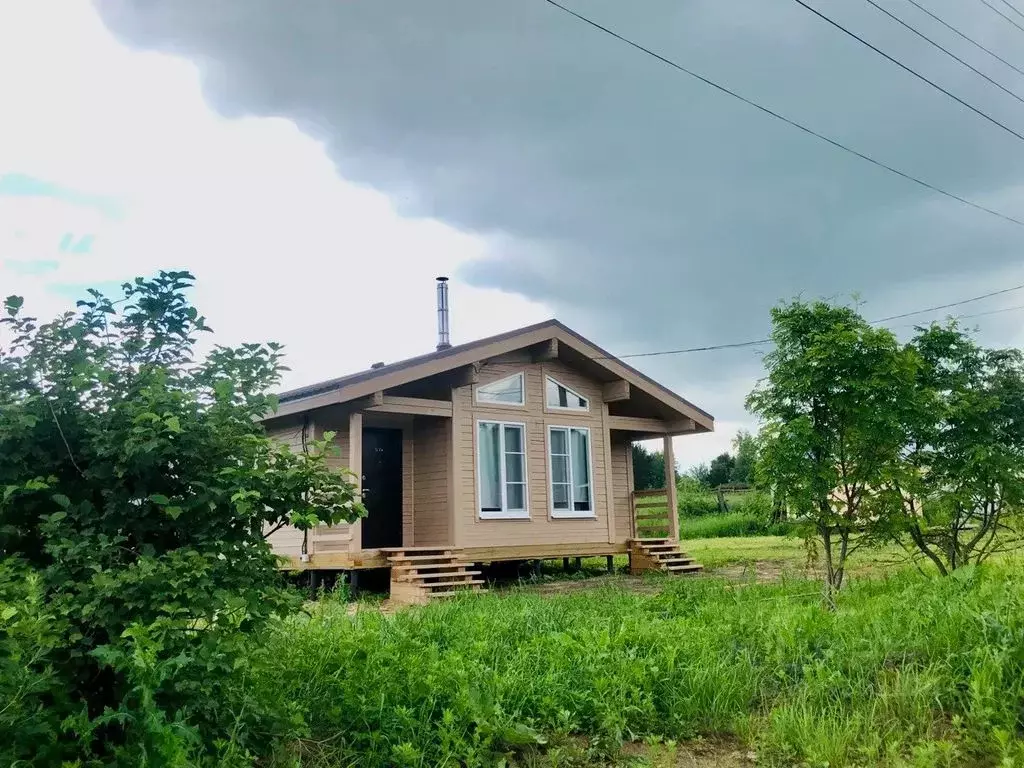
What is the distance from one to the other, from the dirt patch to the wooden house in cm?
730

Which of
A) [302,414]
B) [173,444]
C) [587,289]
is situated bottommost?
[173,444]

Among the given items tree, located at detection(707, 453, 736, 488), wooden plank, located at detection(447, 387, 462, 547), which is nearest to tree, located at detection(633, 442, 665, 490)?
tree, located at detection(707, 453, 736, 488)

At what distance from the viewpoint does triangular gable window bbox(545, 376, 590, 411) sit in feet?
48.0

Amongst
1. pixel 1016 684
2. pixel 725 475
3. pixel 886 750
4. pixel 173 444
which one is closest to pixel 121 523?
pixel 173 444

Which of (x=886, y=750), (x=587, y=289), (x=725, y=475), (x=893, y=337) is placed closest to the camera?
(x=886, y=750)

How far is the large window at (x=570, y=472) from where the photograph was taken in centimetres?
1447

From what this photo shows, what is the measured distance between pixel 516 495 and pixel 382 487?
2.23 m

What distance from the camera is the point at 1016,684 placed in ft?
14.7

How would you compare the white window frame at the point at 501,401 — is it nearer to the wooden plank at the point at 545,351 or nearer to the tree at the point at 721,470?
the wooden plank at the point at 545,351

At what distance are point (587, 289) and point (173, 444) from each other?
11.3 metres

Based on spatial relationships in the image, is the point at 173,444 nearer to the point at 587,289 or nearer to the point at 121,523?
the point at 121,523

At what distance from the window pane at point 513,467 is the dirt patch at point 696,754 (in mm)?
9546

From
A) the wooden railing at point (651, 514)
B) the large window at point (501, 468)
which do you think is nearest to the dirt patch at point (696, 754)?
the large window at point (501, 468)

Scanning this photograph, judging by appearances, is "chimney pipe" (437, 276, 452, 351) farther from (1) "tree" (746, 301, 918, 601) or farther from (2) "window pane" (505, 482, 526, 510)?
(1) "tree" (746, 301, 918, 601)
